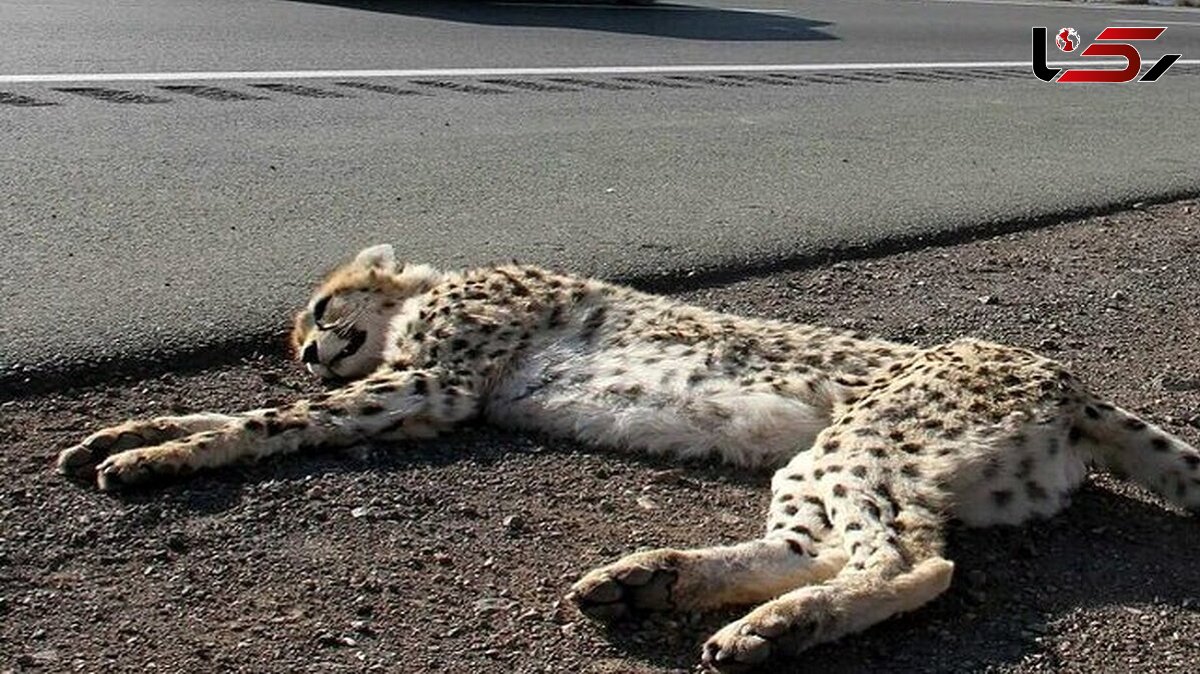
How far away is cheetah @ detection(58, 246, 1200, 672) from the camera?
3992 mm

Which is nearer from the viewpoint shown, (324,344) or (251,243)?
(324,344)

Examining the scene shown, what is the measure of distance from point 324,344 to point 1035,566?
258cm

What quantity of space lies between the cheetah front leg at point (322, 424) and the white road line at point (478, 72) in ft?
20.0

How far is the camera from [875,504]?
4.30 m

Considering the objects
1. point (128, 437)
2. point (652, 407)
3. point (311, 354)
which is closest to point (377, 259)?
point (311, 354)

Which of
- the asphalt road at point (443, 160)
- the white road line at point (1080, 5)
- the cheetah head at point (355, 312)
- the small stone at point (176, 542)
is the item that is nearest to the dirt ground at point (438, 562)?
the small stone at point (176, 542)

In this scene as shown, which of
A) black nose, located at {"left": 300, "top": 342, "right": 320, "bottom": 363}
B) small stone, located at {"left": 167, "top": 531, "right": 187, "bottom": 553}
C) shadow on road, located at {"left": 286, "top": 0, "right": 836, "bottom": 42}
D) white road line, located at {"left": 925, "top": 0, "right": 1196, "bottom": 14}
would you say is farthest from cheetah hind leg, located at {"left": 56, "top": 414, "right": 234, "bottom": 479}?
white road line, located at {"left": 925, "top": 0, "right": 1196, "bottom": 14}

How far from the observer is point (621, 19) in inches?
712

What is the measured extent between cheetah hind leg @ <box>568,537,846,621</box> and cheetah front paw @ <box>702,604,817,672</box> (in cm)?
20

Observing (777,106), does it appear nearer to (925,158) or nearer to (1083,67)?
(925,158)

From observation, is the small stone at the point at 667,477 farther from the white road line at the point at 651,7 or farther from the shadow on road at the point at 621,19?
the white road line at the point at 651,7

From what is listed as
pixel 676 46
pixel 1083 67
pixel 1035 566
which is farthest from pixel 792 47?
pixel 1035 566

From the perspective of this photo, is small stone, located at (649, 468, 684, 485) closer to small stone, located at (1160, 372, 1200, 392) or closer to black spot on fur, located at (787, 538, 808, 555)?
black spot on fur, located at (787, 538, 808, 555)

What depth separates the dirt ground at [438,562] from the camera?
12.1 ft
